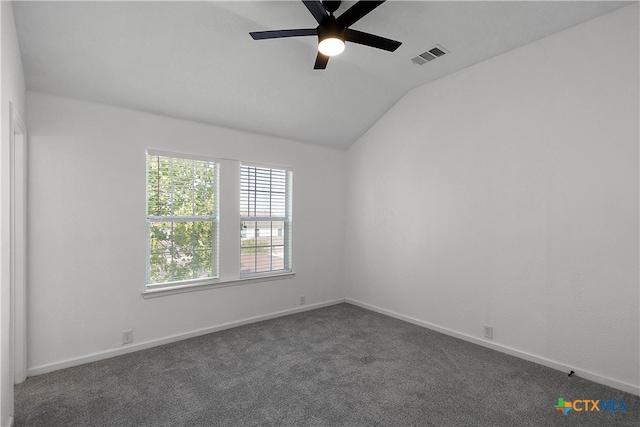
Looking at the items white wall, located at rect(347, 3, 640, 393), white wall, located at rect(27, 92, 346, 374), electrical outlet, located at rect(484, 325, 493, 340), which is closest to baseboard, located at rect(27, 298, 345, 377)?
white wall, located at rect(27, 92, 346, 374)

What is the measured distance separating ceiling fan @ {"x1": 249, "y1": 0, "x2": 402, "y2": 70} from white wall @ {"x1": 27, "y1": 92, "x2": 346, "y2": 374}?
1884 mm

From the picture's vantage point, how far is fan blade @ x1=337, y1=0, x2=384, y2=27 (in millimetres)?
2022

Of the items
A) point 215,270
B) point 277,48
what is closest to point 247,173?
point 215,270

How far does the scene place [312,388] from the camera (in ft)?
8.59

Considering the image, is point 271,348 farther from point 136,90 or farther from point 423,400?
point 136,90

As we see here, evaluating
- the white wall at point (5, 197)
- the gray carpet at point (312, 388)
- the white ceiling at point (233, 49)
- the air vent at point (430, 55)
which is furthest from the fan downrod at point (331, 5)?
the gray carpet at point (312, 388)

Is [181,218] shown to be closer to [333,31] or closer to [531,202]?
[333,31]

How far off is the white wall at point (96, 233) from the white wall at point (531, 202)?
7.83 ft

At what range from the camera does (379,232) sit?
15.4 ft

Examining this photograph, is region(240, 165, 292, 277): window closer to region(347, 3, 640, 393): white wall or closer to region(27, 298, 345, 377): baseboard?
region(27, 298, 345, 377): baseboard

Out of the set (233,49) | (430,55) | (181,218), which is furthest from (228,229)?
(430,55)

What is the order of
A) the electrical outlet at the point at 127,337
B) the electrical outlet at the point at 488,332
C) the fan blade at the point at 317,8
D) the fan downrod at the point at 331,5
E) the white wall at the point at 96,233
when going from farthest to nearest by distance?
the electrical outlet at the point at 488,332
the electrical outlet at the point at 127,337
the white wall at the point at 96,233
the fan downrod at the point at 331,5
the fan blade at the point at 317,8

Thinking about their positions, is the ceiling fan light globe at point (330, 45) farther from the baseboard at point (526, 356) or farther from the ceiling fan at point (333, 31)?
the baseboard at point (526, 356)

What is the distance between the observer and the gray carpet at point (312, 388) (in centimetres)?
224
